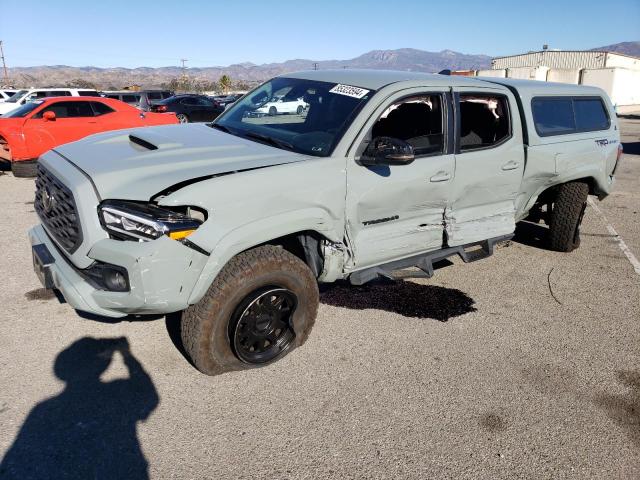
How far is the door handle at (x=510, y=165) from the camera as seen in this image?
14.1ft

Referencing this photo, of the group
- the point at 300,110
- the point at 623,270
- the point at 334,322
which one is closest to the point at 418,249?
the point at 334,322

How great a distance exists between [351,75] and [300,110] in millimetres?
558

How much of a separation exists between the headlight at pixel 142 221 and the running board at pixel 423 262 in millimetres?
1441

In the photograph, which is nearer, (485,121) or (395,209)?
(395,209)

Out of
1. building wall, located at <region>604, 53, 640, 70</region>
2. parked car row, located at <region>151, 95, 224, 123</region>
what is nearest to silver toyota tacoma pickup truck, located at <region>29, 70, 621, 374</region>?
parked car row, located at <region>151, 95, 224, 123</region>

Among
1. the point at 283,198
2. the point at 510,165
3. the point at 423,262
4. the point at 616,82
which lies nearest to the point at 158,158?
the point at 283,198

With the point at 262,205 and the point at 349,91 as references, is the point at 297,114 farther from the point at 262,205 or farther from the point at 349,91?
the point at 262,205

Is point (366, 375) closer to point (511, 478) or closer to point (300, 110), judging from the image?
point (511, 478)

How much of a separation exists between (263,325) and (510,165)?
2689 millimetres

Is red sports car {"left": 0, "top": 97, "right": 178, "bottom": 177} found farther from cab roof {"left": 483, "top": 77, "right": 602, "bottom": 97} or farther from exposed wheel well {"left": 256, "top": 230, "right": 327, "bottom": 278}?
cab roof {"left": 483, "top": 77, "right": 602, "bottom": 97}

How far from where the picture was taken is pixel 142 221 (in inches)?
102

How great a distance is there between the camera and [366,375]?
328 centimetres

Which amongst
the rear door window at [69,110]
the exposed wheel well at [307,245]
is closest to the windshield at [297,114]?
the exposed wheel well at [307,245]

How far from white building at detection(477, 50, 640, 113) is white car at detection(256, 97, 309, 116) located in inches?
1743
